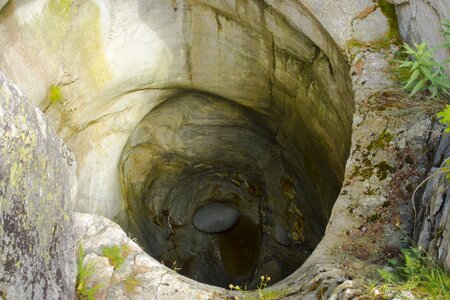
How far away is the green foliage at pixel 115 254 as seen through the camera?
387 centimetres

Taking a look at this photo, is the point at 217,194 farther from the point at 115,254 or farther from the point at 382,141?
the point at 115,254

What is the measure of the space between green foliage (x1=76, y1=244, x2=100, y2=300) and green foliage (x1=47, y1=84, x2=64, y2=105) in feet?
5.91

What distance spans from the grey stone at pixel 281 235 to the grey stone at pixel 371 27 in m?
3.82

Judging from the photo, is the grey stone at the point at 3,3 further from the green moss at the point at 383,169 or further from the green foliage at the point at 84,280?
the green moss at the point at 383,169

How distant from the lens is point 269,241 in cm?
823

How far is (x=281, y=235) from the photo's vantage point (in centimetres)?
796

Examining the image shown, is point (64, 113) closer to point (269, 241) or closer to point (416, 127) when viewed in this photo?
point (416, 127)

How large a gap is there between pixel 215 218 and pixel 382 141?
16.2ft

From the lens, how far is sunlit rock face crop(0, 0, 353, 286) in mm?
5027

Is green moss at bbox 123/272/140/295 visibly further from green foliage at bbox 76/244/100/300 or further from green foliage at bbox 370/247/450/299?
green foliage at bbox 370/247/450/299

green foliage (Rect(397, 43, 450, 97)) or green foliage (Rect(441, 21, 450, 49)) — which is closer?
green foliage (Rect(441, 21, 450, 49))

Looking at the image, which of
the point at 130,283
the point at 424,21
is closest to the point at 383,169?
the point at 424,21

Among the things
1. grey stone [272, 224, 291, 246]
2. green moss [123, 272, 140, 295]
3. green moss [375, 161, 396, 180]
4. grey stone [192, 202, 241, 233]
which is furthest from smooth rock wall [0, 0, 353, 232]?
grey stone [192, 202, 241, 233]

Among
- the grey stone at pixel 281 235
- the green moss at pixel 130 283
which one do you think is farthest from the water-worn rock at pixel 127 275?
the grey stone at pixel 281 235
